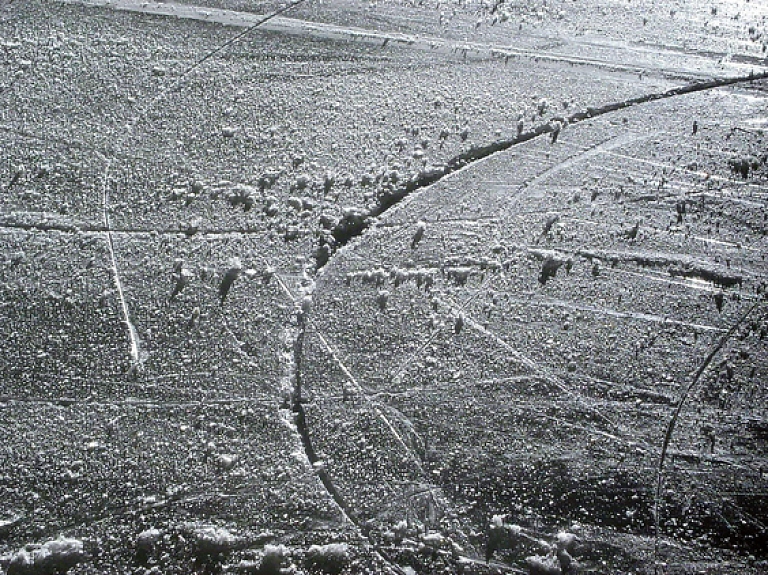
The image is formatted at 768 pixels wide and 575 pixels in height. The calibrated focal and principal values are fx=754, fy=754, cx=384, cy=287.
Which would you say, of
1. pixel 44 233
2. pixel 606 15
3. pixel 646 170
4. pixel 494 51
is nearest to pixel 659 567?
pixel 646 170

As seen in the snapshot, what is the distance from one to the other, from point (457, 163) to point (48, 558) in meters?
2.41

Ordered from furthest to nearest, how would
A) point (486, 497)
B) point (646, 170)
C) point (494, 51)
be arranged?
1. point (494, 51)
2. point (646, 170)
3. point (486, 497)

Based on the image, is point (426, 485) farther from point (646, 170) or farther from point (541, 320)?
point (646, 170)

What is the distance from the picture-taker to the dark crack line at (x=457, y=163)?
3.29m

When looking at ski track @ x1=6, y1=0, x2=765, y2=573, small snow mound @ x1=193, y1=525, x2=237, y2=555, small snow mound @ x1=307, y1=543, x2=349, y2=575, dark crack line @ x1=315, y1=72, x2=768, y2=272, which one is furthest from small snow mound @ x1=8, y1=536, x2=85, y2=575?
dark crack line @ x1=315, y1=72, x2=768, y2=272

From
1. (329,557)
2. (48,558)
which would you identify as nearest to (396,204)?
(329,557)

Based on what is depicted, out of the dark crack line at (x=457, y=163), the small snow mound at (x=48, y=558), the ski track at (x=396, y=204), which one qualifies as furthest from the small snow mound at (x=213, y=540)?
the dark crack line at (x=457, y=163)

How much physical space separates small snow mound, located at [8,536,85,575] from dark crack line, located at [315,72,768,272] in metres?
1.39

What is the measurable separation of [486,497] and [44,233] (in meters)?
2.16

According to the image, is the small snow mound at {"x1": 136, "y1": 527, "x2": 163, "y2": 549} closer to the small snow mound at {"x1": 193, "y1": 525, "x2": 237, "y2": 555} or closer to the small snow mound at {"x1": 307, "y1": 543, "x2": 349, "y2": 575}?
the small snow mound at {"x1": 193, "y1": 525, "x2": 237, "y2": 555}

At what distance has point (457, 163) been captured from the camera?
→ 3.66 m

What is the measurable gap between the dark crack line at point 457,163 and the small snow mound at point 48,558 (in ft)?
4.56

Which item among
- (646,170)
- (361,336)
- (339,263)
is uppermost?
(646,170)

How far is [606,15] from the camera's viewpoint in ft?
15.6
